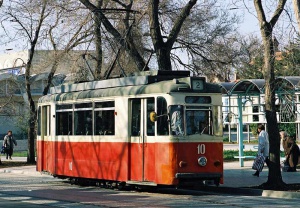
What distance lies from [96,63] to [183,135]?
12696 millimetres

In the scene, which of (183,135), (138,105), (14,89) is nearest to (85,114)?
(138,105)

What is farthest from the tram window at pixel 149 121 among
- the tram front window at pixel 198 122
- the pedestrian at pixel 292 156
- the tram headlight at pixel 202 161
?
the pedestrian at pixel 292 156

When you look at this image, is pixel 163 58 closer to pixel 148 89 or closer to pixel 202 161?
pixel 148 89

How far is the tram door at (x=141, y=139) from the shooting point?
66.5 feet

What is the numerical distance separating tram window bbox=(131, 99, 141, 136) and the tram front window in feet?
5.06

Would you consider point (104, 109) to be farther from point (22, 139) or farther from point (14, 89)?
point (22, 139)

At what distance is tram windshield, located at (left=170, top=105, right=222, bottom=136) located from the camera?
1973 centimetres

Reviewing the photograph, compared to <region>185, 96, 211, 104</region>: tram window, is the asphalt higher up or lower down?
lower down

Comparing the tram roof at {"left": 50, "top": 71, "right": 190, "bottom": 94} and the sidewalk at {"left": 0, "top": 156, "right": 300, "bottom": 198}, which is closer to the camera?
the sidewalk at {"left": 0, "top": 156, "right": 300, "bottom": 198}

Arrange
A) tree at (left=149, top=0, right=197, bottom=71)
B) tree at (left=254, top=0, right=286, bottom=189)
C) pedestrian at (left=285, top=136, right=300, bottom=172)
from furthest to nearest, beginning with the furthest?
pedestrian at (left=285, top=136, right=300, bottom=172), tree at (left=149, top=0, right=197, bottom=71), tree at (left=254, top=0, right=286, bottom=189)

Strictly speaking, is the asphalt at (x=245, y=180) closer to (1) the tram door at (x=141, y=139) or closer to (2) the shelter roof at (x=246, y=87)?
(1) the tram door at (x=141, y=139)

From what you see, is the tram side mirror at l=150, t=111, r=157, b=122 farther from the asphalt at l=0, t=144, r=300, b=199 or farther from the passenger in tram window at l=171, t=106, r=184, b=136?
the asphalt at l=0, t=144, r=300, b=199

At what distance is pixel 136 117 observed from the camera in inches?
820

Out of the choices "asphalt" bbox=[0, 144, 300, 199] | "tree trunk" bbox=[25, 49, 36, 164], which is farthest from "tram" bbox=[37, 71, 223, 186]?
"tree trunk" bbox=[25, 49, 36, 164]
